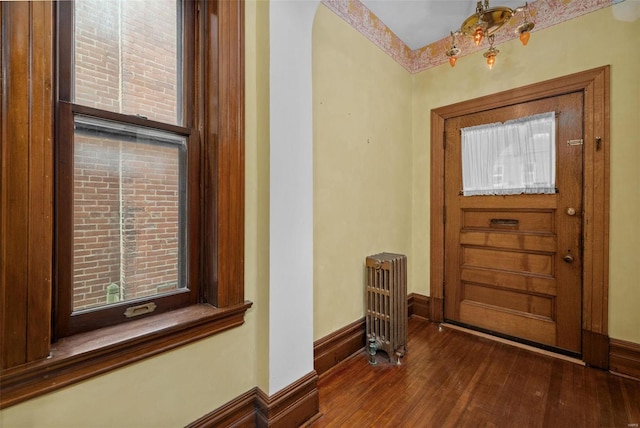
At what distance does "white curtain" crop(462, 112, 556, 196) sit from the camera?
234cm

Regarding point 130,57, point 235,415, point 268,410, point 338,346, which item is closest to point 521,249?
point 338,346

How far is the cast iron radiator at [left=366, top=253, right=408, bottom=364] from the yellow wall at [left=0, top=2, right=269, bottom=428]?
1.10 meters

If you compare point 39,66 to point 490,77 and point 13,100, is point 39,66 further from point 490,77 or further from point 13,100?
point 490,77

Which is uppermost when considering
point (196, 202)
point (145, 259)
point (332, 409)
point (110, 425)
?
point (196, 202)

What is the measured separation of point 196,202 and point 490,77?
2.84m

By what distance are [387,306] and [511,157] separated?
176 cm

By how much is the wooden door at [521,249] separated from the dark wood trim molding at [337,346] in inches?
44.7

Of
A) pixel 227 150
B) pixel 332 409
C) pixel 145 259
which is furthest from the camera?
pixel 332 409

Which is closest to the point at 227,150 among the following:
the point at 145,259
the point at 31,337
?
the point at 145,259

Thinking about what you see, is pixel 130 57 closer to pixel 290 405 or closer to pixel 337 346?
pixel 290 405

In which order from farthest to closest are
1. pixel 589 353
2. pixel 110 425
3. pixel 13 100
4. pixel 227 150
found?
pixel 589 353 < pixel 227 150 < pixel 110 425 < pixel 13 100

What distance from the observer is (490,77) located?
103 inches

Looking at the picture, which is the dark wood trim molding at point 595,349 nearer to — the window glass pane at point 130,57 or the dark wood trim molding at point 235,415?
the dark wood trim molding at point 235,415

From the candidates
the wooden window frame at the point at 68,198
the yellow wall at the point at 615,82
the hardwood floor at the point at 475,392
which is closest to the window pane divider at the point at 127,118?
the wooden window frame at the point at 68,198
